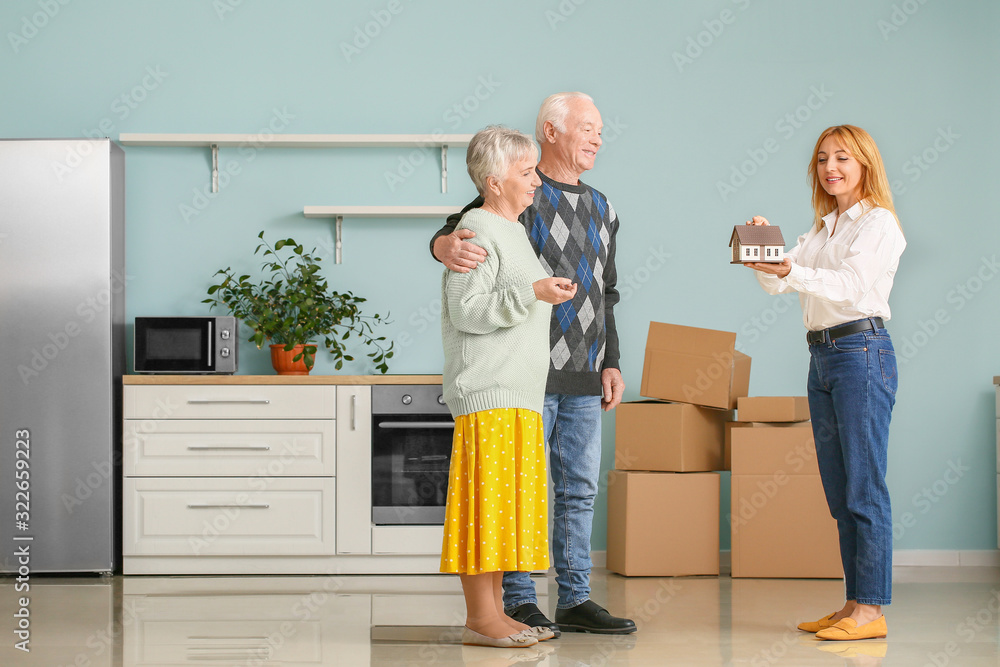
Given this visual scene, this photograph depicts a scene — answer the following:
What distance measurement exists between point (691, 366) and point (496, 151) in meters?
1.56

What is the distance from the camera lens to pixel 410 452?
3.26 metres

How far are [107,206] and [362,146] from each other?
39.7 inches

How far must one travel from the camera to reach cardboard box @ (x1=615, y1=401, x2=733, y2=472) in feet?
10.4

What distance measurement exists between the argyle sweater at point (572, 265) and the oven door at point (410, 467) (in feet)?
3.79

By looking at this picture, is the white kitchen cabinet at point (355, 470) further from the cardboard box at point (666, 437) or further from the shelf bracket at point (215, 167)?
the shelf bracket at point (215, 167)

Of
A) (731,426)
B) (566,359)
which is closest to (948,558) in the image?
(731,426)

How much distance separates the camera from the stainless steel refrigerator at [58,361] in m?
3.24

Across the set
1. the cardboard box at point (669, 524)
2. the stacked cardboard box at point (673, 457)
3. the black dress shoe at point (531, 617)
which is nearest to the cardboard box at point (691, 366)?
the stacked cardboard box at point (673, 457)

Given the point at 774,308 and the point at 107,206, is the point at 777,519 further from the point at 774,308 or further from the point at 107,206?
the point at 107,206

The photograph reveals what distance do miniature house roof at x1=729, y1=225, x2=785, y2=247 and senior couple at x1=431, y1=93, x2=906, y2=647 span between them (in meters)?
0.06

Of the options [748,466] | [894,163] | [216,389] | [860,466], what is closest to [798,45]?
[894,163]

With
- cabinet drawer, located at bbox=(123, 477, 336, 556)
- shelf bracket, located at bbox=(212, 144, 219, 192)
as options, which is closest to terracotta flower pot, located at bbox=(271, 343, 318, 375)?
cabinet drawer, located at bbox=(123, 477, 336, 556)

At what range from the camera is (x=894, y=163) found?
11.9ft

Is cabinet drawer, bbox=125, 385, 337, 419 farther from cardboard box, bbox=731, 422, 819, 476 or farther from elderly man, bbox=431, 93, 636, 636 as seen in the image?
cardboard box, bbox=731, 422, 819, 476
